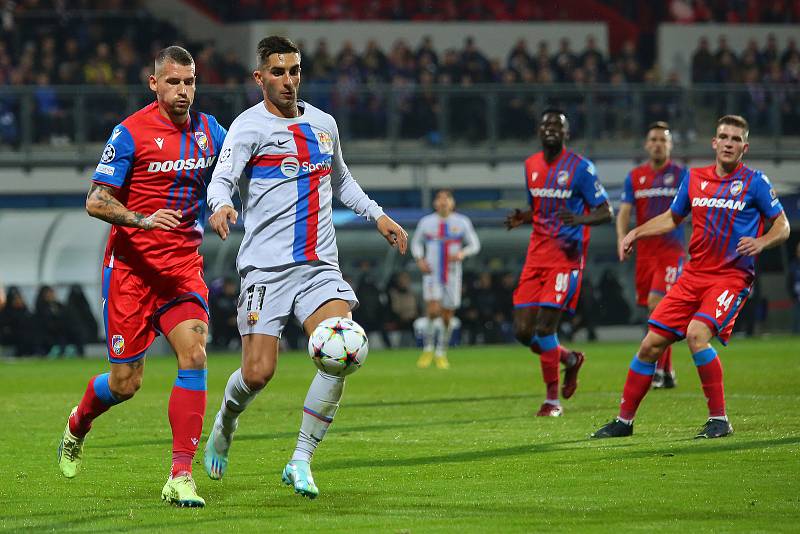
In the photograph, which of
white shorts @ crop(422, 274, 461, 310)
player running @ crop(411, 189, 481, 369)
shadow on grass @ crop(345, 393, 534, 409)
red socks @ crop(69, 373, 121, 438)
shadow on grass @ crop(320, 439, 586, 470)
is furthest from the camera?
white shorts @ crop(422, 274, 461, 310)

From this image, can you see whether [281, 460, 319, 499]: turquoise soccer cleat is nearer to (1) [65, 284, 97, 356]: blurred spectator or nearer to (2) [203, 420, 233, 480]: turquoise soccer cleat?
(2) [203, 420, 233, 480]: turquoise soccer cleat

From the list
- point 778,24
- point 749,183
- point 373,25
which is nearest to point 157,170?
point 749,183

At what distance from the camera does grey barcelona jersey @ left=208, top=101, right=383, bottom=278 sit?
25.6 feet

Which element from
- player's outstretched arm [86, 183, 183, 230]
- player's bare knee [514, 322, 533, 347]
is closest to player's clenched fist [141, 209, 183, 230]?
player's outstretched arm [86, 183, 183, 230]

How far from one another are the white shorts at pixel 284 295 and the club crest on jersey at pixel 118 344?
0.64m

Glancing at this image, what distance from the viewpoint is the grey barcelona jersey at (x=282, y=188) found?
7801 millimetres

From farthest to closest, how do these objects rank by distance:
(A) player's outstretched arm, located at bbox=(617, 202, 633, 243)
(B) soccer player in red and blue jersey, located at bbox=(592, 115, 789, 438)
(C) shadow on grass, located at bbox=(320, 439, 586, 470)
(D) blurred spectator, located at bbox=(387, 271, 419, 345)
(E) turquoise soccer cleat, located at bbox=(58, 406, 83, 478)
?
Answer: (D) blurred spectator, located at bbox=(387, 271, 419, 345) < (A) player's outstretched arm, located at bbox=(617, 202, 633, 243) < (B) soccer player in red and blue jersey, located at bbox=(592, 115, 789, 438) < (C) shadow on grass, located at bbox=(320, 439, 586, 470) < (E) turquoise soccer cleat, located at bbox=(58, 406, 83, 478)

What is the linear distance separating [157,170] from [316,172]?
0.83m

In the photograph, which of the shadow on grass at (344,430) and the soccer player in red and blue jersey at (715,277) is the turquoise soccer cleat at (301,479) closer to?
the shadow on grass at (344,430)

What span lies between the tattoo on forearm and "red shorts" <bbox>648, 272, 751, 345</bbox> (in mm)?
4145

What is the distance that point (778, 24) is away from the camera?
33906 millimetres

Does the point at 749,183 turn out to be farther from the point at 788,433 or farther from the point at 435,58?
the point at 435,58

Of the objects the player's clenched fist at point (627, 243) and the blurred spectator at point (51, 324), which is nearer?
the player's clenched fist at point (627, 243)

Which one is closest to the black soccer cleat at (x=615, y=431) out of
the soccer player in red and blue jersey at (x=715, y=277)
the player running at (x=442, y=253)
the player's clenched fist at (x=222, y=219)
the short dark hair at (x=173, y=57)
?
the soccer player in red and blue jersey at (x=715, y=277)
